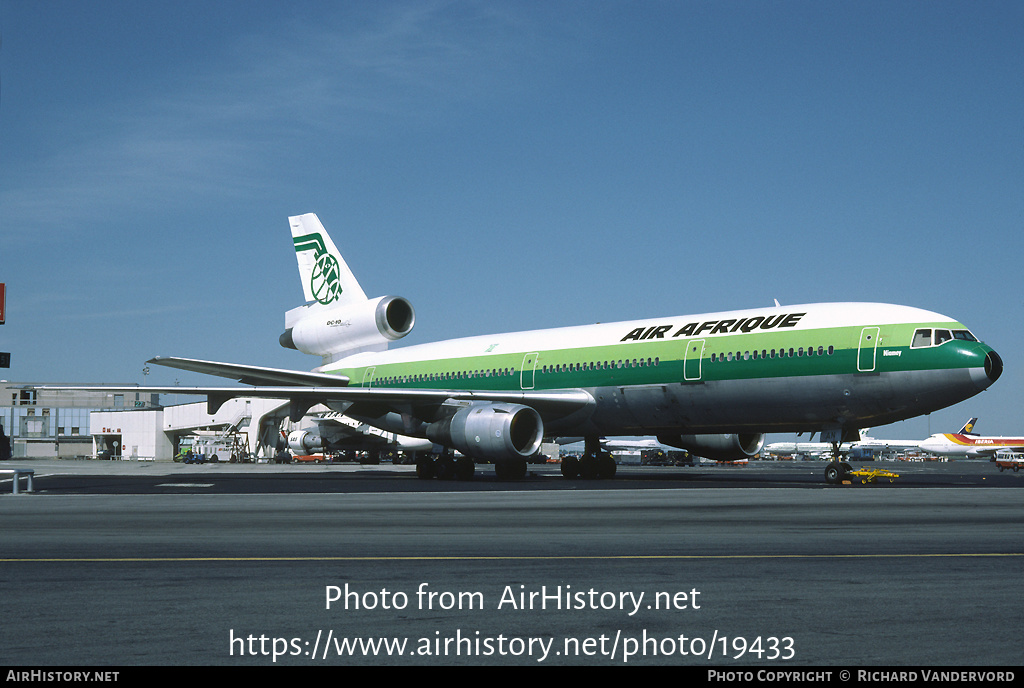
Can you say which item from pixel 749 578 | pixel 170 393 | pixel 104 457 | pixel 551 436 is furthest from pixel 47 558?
pixel 104 457

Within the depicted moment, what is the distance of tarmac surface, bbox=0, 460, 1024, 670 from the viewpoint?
17.3ft

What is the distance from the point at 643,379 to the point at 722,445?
19.0 ft

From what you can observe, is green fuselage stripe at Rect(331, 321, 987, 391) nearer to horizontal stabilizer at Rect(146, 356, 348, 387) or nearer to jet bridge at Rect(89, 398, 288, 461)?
horizontal stabilizer at Rect(146, 356, 348, 387)

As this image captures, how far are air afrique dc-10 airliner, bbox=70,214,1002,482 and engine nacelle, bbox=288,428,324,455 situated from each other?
34.2 metres

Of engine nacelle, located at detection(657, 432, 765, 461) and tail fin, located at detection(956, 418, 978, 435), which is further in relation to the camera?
tail fin, located at detection(956, 418, 978, 435)

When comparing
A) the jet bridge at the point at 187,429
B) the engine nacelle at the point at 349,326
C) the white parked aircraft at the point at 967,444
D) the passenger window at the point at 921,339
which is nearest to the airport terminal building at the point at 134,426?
the jet bridge at the point at 187,429

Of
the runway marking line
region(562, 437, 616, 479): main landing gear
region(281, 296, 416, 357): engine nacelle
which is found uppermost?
region(281, 296, 416, 357): engine nacelle

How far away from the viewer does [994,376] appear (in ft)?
78.4

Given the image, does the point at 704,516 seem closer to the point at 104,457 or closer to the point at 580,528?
the point at 580,528

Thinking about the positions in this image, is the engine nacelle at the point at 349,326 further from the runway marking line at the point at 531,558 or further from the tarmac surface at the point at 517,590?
the runway marking line at the point at 531,558

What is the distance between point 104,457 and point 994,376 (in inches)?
3389

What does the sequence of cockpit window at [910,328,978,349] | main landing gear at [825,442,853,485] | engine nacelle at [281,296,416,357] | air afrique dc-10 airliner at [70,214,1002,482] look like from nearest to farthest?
cockpit window at [910,328,978,349], air afrique dc-10 airliner at [70,214,1002,482], main landing gear at [825,442,853,485], engine nacelle at [281,296,416,357]

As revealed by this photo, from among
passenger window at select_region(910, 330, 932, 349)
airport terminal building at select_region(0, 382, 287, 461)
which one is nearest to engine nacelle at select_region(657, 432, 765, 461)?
passenger window at select_region(910, 330, 932, 349)

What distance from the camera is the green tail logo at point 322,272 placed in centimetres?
3975
